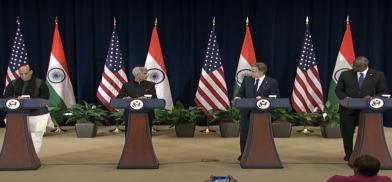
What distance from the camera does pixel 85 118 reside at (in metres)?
8.34

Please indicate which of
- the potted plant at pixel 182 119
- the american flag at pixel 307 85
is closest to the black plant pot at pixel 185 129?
the potted plant at pixel 182 119

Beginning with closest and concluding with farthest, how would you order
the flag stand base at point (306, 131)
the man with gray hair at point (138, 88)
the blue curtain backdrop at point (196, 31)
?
the man with gray hair at point (138, 88) → the flag stand base at point (306, 131) → the blue curtain backdrop at point (196, 31)

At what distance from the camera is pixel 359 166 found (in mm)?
2785

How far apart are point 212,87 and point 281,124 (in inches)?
52.1

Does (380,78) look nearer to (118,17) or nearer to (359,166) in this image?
(359,166)

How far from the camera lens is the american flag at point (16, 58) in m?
8.75

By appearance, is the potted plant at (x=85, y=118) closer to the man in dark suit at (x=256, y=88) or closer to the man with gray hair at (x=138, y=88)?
the man with gray hair at (x=138, y=88)

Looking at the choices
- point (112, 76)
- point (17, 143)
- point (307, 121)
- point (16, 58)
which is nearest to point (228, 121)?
point (307, 121)

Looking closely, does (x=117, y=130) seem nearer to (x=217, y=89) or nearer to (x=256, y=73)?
(x=217, y=89)

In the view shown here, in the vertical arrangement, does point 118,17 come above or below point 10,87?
above

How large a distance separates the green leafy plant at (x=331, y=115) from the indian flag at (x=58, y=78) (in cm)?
423

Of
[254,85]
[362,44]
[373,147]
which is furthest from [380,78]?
[362,44]

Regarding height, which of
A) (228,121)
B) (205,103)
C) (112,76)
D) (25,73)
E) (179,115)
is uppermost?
(25,73)

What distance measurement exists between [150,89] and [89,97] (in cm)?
341
